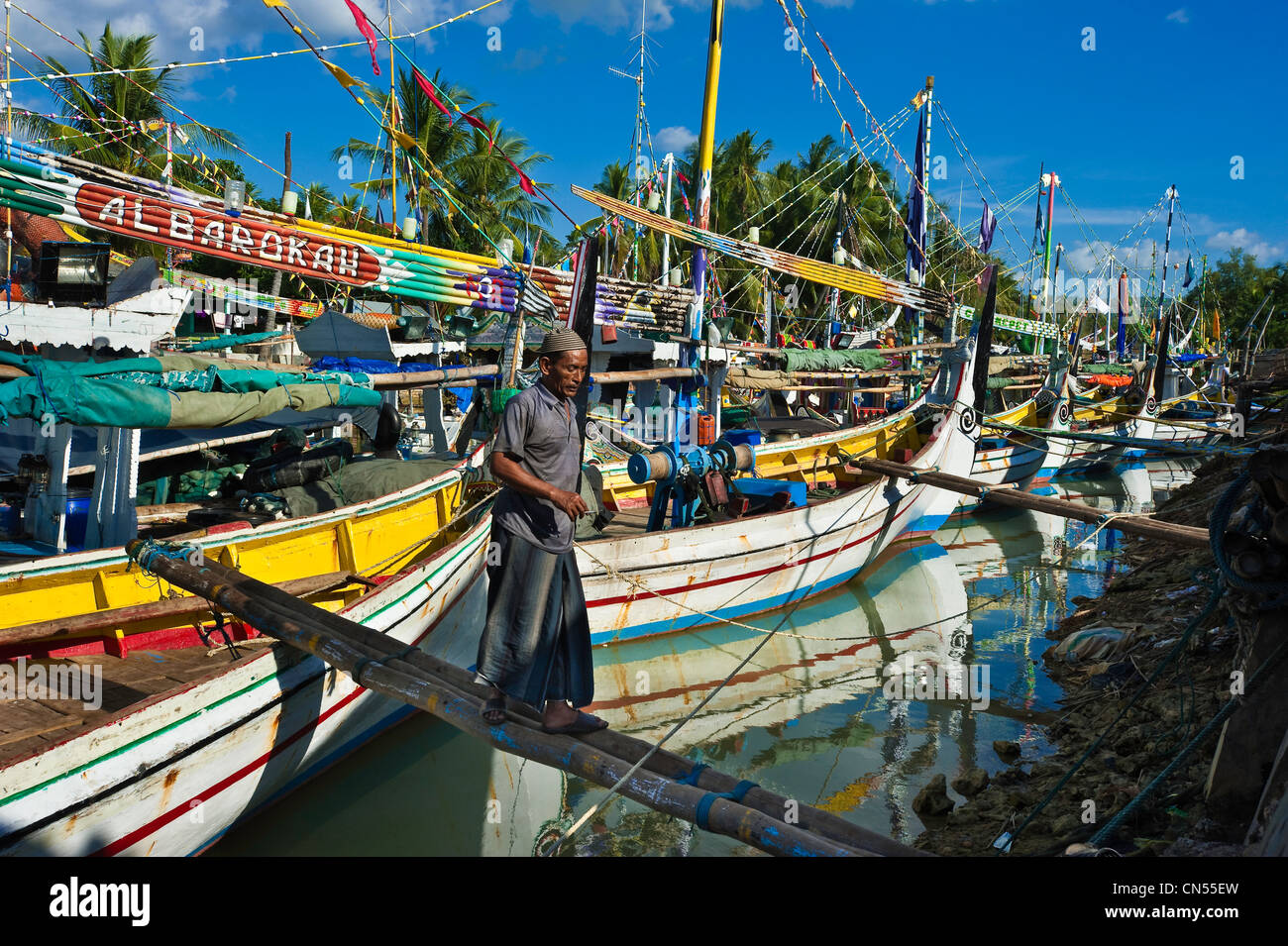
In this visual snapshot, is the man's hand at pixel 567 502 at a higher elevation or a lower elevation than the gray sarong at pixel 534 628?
higher

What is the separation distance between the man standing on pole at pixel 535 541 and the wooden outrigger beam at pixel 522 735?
20 centimetres

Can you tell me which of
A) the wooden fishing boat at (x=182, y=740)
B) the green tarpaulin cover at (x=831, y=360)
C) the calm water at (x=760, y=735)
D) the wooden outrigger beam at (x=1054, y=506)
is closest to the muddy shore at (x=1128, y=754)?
the calm water at (x=760, y=735)

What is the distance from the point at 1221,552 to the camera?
365cm

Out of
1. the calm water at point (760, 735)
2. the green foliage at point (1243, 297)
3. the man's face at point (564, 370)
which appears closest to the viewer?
the man's face at point (564, 370)

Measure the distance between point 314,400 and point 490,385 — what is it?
13.1 ft

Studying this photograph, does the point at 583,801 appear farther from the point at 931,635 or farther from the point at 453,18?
the point at 453,18

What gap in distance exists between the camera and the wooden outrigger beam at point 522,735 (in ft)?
10.6

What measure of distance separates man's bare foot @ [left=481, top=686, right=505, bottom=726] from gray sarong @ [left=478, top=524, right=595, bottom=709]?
0.26ft

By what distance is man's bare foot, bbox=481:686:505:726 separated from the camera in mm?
4035

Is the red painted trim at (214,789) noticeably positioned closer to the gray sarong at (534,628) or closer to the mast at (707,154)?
the gray sarong at (534,628)

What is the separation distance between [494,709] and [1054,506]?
7565 mm

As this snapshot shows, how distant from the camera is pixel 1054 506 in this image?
9336 mm

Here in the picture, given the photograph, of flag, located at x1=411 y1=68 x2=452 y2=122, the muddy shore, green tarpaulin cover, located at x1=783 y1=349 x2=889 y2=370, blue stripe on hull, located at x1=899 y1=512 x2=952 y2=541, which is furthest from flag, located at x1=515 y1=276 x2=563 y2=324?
blue stripe on hull, located at x1=899 y1=512 x2=952 y2=541

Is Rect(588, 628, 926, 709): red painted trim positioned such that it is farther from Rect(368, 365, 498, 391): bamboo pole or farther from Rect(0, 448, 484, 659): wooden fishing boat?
Rect(368, 365, 498, 391): bamboo pole
